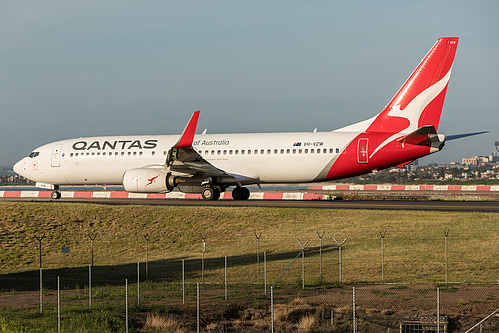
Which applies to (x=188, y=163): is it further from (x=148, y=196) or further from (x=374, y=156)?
(x=148, y=196)

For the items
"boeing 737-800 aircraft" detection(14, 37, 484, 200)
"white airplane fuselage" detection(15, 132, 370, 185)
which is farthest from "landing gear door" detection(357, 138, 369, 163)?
"white airplane fuselage" detection(15, 132, 370, 185)

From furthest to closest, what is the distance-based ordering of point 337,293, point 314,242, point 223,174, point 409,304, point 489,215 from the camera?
1. point 223,174
2. point 489,215
3. point 314,242
4. point 337,293
5. point 409,304

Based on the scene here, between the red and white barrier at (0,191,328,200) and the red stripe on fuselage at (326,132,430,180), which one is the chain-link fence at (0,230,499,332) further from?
the red and white barrier at (0,191,328,200)

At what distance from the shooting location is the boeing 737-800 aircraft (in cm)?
3256

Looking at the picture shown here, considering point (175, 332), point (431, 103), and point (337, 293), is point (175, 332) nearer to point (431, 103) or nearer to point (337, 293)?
point (337, 293)

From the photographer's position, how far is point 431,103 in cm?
3297

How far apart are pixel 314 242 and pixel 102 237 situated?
11.1 m

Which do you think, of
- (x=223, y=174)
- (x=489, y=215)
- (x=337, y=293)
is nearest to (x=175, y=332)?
(x=337, y=293)

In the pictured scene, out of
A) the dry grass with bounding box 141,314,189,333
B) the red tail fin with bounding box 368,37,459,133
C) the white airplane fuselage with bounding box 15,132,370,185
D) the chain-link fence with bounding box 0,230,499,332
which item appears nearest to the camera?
the dry grass with bounding box 141,314,189,333

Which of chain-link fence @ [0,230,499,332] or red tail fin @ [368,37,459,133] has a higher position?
red tail fin @ [368,37,459,133]

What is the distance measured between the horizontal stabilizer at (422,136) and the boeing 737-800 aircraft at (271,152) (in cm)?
5

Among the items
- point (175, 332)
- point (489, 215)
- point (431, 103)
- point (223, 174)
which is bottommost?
point (175, 332)

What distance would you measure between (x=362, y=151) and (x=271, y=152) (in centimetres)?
543

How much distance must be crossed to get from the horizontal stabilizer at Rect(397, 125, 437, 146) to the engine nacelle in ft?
43.3
